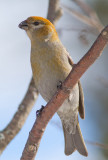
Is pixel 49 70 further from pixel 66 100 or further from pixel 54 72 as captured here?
pixel 66 100

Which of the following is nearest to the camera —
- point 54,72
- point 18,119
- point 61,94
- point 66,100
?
point 61,94

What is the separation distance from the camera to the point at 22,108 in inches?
162

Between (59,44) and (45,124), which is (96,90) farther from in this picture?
(45,124)

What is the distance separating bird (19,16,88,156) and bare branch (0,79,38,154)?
0.34m

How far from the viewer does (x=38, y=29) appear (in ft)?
13.2

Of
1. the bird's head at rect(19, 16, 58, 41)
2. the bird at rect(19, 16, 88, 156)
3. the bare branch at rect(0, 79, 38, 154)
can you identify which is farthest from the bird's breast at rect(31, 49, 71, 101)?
the bare branch at rect(0, 79, 38, 154)

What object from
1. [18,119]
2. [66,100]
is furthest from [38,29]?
[18,119]

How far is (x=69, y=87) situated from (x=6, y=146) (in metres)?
1.31

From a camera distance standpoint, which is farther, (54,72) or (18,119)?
(18,119)

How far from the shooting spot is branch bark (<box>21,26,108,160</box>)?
8.62 feet

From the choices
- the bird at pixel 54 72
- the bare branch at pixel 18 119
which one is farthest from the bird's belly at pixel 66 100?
the bare branch at pixel 18 119

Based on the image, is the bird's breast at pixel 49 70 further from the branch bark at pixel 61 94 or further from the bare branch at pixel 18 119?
the branch bark at pixel 61 94

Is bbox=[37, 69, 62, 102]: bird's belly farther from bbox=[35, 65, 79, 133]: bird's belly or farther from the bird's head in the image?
the bird's head

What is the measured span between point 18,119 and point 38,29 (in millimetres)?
1014
